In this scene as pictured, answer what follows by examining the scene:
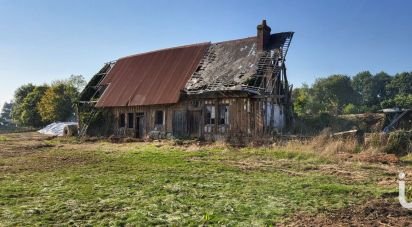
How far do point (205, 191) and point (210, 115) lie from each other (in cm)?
1489

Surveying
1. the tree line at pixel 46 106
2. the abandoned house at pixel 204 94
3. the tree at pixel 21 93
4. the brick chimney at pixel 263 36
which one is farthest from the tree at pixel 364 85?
the tree at pixel 21 93

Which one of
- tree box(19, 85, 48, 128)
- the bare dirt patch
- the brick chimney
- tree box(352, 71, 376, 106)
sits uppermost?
tree box(352, 71, 376, 106)

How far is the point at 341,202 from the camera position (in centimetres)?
703

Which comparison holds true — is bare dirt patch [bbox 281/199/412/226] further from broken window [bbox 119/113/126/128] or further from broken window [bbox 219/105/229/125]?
broken window [bbox 119/113/126/128]

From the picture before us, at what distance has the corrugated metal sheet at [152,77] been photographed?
25.2m

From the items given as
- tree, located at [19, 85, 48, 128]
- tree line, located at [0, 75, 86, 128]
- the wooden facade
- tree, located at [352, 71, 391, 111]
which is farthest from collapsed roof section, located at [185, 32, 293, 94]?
tree, located at [352, 71, 391, 111]

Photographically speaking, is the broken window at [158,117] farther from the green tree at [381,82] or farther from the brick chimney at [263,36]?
the green tree at [381,82]

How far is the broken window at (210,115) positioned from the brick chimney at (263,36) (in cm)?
498

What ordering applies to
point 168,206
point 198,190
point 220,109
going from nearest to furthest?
point 168,206 → point 198,190 → point 220,109

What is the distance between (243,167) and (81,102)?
22704mm

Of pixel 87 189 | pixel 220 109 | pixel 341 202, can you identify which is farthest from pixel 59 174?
pixel 220 109

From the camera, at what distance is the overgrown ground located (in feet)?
20.0

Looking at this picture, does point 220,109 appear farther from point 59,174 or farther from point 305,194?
point 305,194

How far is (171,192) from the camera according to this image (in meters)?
8.12
